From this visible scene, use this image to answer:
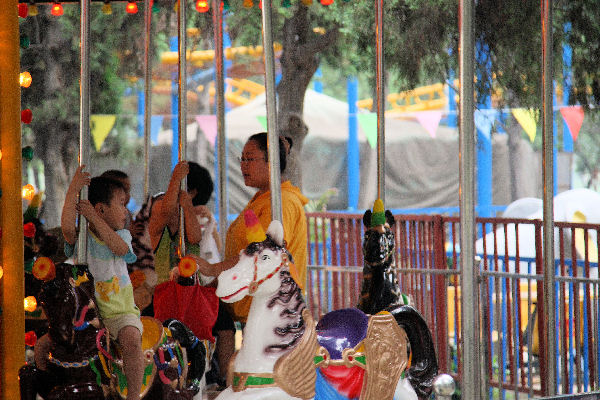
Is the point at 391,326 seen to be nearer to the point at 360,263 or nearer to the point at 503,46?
the point at 360,263

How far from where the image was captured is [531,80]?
7.33 meters

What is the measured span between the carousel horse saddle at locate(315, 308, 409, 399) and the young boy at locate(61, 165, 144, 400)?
610 millimetres

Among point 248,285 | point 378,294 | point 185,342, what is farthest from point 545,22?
point 185,342

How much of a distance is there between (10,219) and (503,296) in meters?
3.72

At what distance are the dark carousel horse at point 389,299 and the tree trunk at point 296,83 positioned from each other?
16.3 feet

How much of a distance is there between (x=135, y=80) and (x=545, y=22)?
293 inches

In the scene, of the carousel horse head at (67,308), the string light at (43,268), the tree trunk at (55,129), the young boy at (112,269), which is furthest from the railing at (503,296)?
the tree trunk at (55,129)

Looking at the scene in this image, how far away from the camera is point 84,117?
2656 mm

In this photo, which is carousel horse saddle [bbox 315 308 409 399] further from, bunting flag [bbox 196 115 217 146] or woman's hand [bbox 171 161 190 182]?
bunting flag [bbox 196 115 217 146]

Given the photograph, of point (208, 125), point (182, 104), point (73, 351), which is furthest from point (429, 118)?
point (73, 351)

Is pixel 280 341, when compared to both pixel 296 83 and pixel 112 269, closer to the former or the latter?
pixel 112 269

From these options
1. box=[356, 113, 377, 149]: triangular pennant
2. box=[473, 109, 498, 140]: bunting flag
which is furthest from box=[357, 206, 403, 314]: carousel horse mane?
box=[356, 113, 377, 149]: triangular pennant

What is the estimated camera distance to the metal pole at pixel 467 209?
101 inches

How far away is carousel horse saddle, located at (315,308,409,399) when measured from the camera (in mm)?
2771
